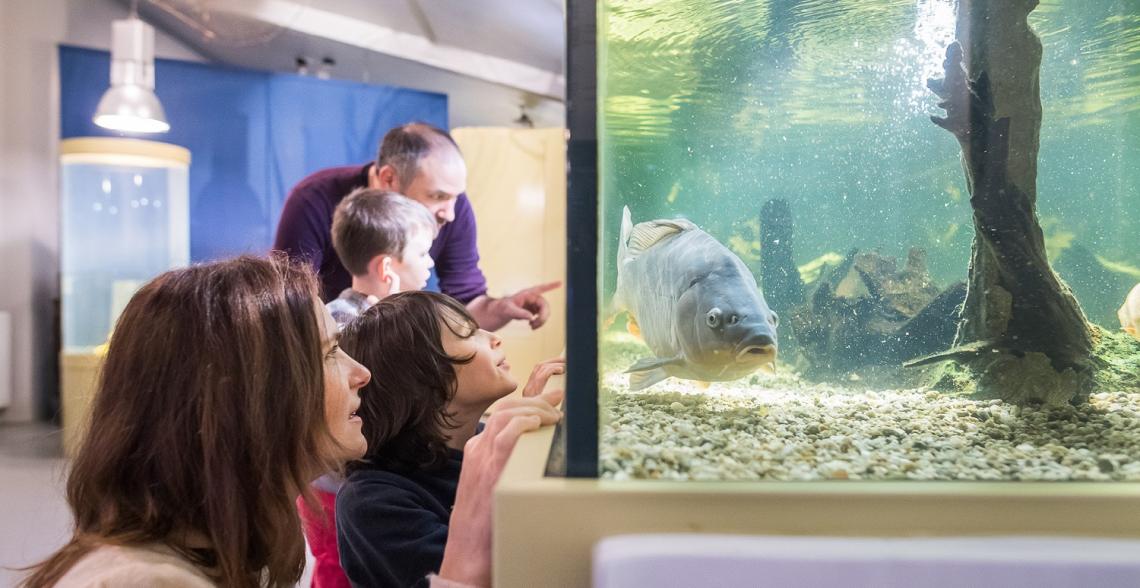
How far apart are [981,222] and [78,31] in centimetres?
576

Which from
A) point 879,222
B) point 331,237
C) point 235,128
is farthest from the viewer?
point 235,128

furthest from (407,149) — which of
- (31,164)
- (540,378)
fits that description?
(31,164)

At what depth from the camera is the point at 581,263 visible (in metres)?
0.74

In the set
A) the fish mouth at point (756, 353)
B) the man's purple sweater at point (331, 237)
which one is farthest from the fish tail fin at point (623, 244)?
the man's purple sweater at point (331, 237)

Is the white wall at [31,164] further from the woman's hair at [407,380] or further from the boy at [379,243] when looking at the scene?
the woman's hair at [407,380]

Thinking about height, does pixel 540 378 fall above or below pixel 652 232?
below

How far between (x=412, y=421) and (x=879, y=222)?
2.32ft

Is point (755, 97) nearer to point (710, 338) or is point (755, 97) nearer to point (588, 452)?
point (710, 338)

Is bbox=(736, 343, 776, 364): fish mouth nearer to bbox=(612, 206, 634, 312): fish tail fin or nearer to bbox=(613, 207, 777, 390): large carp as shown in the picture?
bbox=(613, 207, 777, 390): large carp

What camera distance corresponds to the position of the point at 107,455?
2.88 ft

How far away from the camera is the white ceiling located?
4785mm

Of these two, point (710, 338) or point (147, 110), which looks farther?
point (147, 110)

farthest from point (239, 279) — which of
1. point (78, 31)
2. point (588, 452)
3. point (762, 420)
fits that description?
point (78, 31)

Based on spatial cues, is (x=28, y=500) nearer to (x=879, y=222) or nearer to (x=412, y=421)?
(x=412, y=421)
